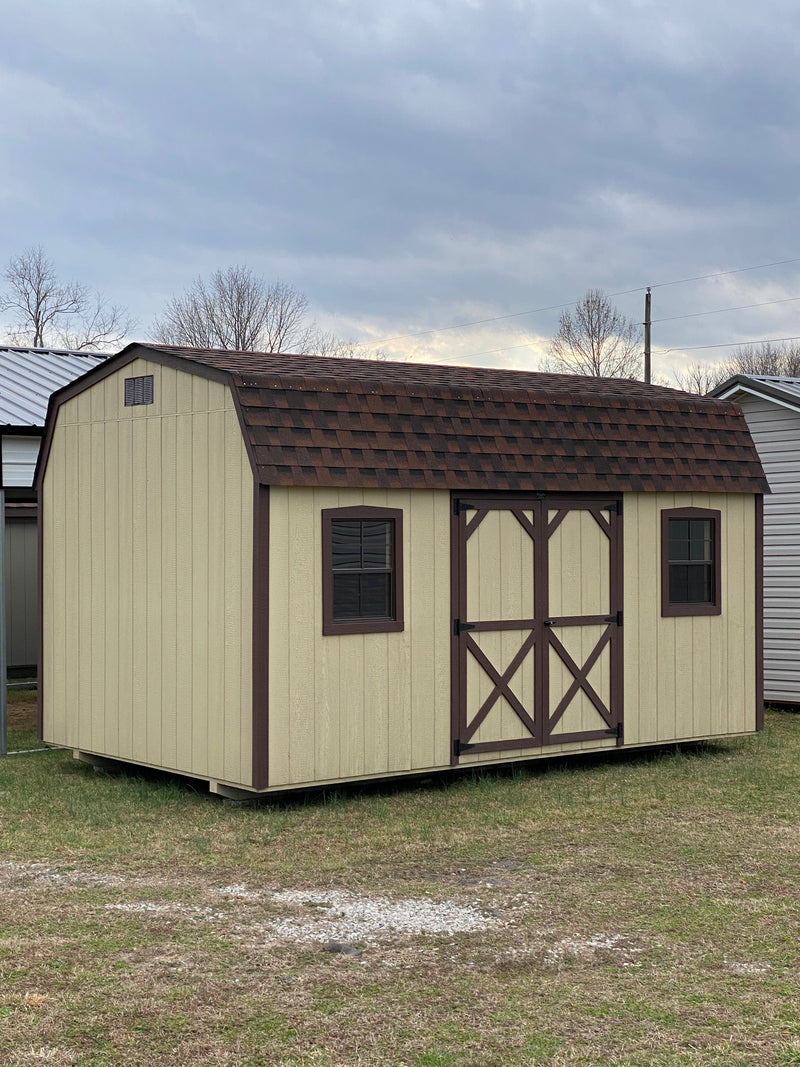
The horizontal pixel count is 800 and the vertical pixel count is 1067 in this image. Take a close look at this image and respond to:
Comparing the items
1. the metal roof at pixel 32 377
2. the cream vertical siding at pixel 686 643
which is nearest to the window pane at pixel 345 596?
the cream vertical siding at pixel 686 643

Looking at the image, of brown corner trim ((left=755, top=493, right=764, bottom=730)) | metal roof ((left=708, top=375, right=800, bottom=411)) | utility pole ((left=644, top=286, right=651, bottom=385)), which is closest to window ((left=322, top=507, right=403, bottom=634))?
brown corner trim ((left=755, top=493, right=764, bottom=730))

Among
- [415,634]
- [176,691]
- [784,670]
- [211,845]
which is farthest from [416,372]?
[784,670]

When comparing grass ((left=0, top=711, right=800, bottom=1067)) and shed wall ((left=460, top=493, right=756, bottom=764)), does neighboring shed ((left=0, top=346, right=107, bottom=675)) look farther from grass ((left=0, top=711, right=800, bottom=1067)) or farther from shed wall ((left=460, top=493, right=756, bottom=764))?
shed wall ((left=460, top=493, right=756, bottom=764))

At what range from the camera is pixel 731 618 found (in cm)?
1116

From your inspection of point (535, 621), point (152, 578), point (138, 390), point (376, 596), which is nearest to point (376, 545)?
point (376, 596)

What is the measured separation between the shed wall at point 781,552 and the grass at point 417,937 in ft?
14.9

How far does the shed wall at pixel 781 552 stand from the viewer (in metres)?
14.4

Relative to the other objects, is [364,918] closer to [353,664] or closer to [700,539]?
[353,664]

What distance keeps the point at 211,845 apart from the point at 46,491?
13.7 ft

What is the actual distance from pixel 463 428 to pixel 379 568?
129cm

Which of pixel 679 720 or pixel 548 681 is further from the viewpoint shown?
pixel 679 720

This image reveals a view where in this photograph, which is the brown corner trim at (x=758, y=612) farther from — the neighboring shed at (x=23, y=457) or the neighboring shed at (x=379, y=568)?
the neighboring shed at (x=23, y=457)

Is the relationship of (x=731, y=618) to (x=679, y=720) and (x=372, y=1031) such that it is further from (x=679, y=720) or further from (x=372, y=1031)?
(x=372, y=1031)

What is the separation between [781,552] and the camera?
14555 millimetres
